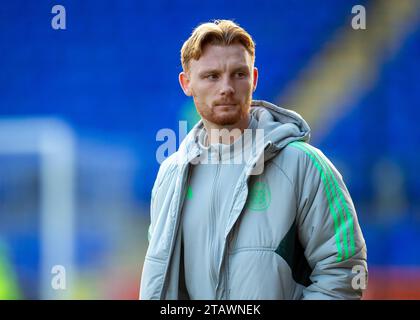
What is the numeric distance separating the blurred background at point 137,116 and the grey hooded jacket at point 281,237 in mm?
1198

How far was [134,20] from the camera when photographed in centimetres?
310

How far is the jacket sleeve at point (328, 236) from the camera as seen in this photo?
1683 millimetres

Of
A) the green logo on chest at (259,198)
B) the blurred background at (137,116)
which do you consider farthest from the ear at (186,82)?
the blurred background at (137,116)

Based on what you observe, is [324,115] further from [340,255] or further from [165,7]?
[340,255]

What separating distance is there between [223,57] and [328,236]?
0.56 metres

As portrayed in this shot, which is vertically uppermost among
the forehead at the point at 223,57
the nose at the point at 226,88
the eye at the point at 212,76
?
the forehead at the point at 223,57

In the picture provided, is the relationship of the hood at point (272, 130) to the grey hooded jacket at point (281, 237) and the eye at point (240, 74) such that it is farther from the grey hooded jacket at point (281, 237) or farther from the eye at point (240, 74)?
the eye at point (240, 74)

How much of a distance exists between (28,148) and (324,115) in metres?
1.37

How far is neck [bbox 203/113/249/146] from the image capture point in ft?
6.04

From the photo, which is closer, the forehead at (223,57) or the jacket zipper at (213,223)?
the jacket zipper at (213,223)

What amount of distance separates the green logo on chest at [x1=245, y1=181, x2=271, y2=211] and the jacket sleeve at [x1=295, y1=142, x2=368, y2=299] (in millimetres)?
84

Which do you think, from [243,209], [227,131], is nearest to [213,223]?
[243,209]

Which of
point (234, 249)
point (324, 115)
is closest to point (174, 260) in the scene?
point (234, 249)
